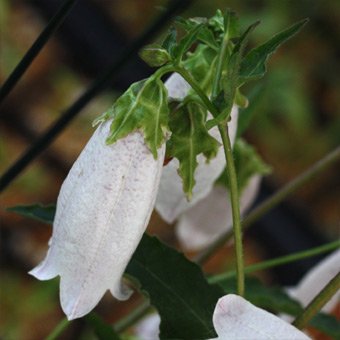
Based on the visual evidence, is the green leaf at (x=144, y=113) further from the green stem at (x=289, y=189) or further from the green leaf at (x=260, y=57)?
the green stem at (x=289, y=189)

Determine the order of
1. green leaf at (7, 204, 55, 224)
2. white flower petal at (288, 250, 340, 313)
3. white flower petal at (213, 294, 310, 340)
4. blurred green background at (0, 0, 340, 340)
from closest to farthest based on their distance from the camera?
white flower petal at (213, 294, 310, 340) < green leaf at (7, 204, 55, 224) < white flower petal at (288, 250, 340, 313) < blurred green background at (0, 0, 340, 340)

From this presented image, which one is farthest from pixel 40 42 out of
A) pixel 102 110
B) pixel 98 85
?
pixel 102 110

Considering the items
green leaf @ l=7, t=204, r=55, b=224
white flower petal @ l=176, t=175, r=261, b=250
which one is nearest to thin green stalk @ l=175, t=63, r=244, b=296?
green leaf @ l=7, t=204, r=55, b=224

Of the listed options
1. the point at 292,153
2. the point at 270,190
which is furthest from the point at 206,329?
the point at 292,153

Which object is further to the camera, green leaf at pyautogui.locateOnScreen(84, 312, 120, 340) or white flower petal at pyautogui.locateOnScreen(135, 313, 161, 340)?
white flower petal at pyautogui.locateOnScreen(135, 313, 161, 340)

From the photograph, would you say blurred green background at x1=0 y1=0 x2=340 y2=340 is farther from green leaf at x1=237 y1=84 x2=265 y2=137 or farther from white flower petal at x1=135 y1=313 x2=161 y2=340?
green leaf at x1=237 y1=84 x2=265 y2=137

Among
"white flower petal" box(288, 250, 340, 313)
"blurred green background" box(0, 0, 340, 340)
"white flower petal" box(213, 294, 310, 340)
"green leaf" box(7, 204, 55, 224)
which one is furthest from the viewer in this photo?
"blurred green background" box(0, 0, 340, 340)

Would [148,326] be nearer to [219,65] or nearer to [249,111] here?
[249,111]
